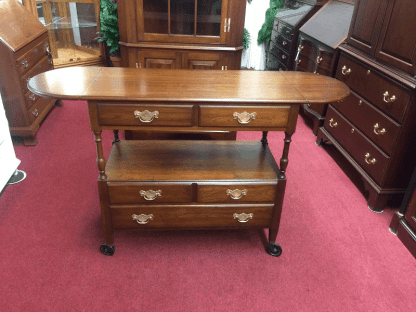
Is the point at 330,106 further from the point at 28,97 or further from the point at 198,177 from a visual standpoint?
the point at 28,97

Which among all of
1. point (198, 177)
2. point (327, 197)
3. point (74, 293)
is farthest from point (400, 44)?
point (74, 293)

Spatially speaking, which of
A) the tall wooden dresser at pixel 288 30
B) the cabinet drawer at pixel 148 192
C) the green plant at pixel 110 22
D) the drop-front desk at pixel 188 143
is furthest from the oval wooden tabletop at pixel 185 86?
the green plant at pixel 110 22

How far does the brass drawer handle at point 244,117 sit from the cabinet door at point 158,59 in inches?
59.8

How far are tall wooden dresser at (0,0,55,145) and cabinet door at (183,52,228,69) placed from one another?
4.23ft

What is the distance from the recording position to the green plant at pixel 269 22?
4.60m

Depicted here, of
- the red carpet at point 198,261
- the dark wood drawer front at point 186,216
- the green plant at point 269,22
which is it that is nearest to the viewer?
the red carpet at point 198,261

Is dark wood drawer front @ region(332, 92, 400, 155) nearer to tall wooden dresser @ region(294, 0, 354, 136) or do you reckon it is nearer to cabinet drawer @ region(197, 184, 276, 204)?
tall wooden dresser @ region(294, 0, 354, 136)

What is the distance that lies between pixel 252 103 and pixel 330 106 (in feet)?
5.39

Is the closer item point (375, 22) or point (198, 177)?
point (198, 177)

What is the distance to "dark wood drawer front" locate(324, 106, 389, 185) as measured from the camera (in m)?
2.22

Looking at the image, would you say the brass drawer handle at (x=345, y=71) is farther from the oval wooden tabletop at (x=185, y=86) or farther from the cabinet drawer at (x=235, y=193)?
the cabinet drawer at (x=235, y=193)

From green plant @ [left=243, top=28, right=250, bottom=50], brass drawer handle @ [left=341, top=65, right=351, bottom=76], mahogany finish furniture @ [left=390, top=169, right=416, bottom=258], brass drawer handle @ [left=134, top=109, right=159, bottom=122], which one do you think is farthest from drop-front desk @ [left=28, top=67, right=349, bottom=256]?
green plant @ [left=243, top=28, right=250, bottom=50]

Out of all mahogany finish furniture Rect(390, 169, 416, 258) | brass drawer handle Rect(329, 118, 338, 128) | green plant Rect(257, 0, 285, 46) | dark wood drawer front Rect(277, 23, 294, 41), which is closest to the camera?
mahogany finish furniture Rect(390, 169, 416, 258)

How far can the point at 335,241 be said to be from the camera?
6.63 ft
